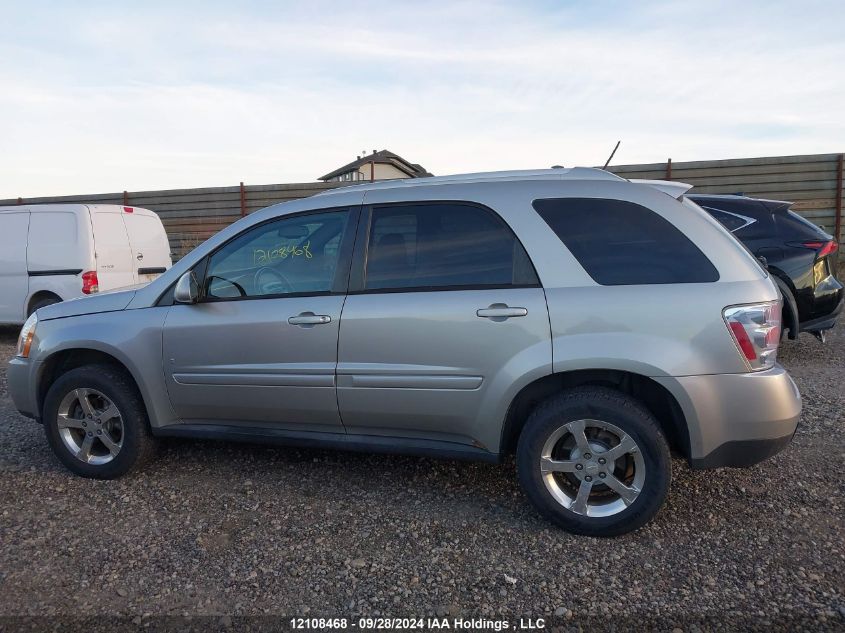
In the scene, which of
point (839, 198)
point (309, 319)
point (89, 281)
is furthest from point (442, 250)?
point (839, 198)

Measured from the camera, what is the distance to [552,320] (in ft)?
10.1

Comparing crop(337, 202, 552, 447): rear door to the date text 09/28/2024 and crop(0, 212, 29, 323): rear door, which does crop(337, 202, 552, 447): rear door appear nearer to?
the date text 09/28/2024

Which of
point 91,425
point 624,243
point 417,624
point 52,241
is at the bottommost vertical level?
point 417,624

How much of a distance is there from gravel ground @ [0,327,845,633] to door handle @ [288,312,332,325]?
990 mm

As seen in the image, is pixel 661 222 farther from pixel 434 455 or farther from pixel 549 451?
pixel 434 455

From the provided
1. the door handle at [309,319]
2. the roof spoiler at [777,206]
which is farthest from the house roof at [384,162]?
the door handle at [309,319]

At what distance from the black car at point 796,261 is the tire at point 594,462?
3.83 m

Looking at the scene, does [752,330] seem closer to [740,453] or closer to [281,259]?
[740,453]

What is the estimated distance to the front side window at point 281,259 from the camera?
11.8ft

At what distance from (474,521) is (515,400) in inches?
26.2

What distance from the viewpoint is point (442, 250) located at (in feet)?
11.1

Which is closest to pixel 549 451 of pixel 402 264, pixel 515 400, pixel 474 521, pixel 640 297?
pixel 515 400

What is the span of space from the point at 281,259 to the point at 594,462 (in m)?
1.99

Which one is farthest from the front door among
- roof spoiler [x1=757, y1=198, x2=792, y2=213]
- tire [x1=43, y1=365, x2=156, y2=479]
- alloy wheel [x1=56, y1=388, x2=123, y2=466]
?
roof spoiler [x1=757, y1=198, x2=792, y2=213]
